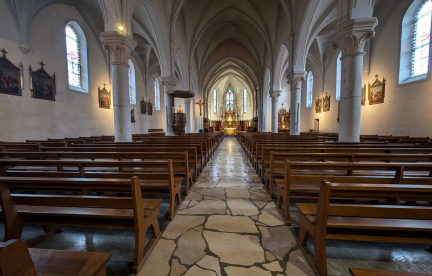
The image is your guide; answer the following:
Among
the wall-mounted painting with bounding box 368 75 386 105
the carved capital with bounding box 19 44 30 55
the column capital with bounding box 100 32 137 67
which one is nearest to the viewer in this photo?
the column capital with bounding box 100 32 137 67

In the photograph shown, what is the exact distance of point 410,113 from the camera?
30.5ft

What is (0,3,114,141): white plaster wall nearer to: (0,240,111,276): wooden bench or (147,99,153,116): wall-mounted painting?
(147,99,153,116): wall-mounted painting

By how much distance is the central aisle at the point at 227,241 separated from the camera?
180 centimetres

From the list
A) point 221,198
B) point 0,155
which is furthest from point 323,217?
point 0,155

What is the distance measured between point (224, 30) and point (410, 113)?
16.9 meters

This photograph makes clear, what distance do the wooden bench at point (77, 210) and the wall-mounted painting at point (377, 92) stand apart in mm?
14468

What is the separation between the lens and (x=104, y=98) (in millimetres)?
12930

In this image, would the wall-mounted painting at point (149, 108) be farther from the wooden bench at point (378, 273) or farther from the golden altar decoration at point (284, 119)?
the wooden bench at point (378, 273)

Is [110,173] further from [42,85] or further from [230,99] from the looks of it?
[230,99]

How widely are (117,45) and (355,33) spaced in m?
7.77

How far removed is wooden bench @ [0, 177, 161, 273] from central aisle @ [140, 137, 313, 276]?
0.35 meters

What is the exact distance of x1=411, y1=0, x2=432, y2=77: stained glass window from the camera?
871 cm

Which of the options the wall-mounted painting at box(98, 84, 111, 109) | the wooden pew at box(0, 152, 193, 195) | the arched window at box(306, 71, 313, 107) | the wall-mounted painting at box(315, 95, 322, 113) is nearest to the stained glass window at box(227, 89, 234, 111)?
the arched window at box(306, 71, 313, 107)

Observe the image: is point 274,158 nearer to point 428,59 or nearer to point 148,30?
point 428,59
